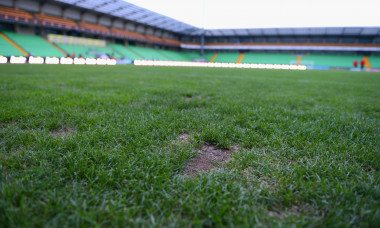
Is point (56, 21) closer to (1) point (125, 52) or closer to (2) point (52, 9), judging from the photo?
(2) point (52, 9)

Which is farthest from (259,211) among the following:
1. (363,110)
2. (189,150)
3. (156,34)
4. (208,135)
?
(156,34)

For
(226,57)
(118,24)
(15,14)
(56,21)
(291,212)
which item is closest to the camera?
(291,212)

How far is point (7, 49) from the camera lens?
21.5 metres

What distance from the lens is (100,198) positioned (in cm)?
116

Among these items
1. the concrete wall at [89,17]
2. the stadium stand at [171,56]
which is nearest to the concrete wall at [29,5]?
the concrete wall at [89,17]

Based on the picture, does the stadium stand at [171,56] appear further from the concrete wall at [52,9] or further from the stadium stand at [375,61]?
the stadium stand at [375,61]

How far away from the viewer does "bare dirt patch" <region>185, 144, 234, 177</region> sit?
1566mm

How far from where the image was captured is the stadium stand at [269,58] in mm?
45000

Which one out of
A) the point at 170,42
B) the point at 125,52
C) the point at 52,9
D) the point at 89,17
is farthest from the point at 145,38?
the point at 52,9

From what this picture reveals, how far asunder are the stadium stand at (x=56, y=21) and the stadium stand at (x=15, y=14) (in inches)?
51.9

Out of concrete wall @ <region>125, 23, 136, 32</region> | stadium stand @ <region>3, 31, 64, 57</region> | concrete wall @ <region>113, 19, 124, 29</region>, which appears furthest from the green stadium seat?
concrete wall @ <region>125, 23, 136, 32</region>

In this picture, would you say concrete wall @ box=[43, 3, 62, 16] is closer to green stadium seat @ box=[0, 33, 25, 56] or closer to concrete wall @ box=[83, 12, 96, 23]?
concrete wall @ box=[83, 12, 96, 23]

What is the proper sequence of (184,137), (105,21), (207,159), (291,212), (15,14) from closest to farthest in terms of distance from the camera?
(291,212), (207,159), (184,137), (15,14), (105,21)

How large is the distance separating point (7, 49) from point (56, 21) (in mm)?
10618
